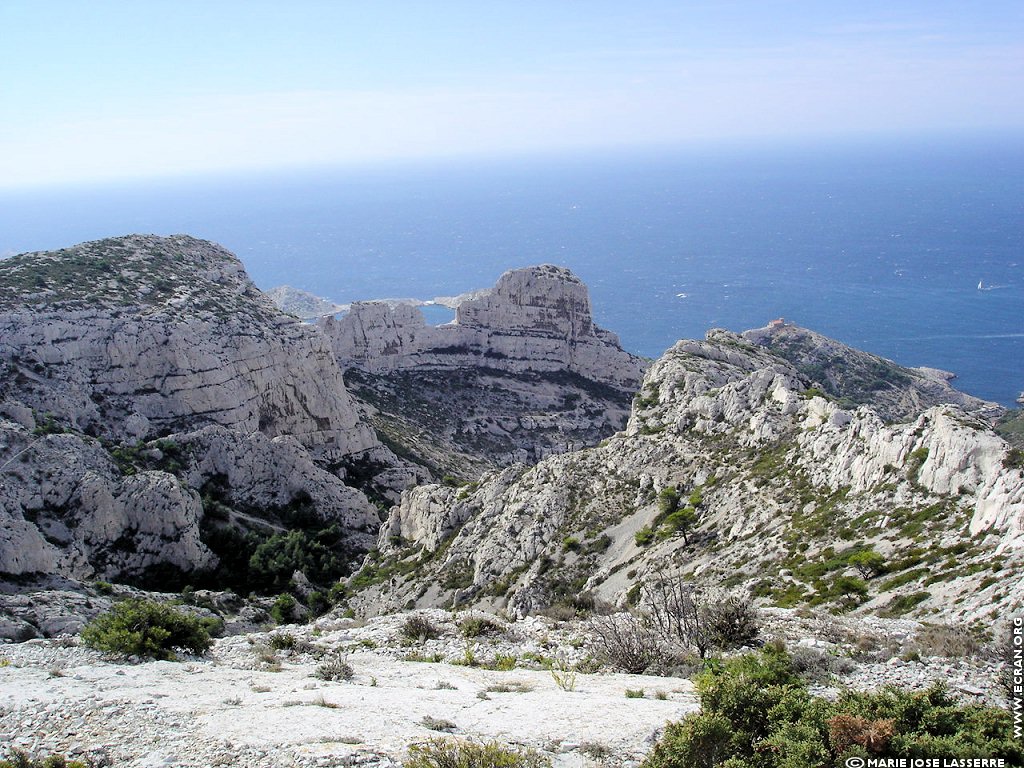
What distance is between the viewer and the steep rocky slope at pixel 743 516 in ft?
54.7

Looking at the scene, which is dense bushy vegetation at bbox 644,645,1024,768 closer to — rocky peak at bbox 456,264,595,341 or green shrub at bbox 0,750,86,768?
green shrub at bbox 0,750,86,768

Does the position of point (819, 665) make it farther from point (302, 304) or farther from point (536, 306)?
point (302, 304)

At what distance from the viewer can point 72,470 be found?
28.4m

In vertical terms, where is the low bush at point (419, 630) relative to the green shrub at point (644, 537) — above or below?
above

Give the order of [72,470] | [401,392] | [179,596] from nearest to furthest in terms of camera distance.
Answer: [179,596] → [72,470] → [401,392]

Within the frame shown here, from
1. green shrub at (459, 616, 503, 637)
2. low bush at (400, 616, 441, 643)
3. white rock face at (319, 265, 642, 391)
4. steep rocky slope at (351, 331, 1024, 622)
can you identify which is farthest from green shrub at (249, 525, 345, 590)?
white rock face at (319, 265, 642, 391)

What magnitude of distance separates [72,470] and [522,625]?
20.8m

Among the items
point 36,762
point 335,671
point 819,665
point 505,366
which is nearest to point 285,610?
point 335,671

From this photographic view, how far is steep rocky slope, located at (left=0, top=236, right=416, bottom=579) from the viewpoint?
27812 millimetres

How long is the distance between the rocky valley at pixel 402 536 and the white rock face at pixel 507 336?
862cm

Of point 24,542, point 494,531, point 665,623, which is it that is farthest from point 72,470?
point 665,623

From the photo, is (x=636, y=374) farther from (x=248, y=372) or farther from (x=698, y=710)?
(x=698, y=710)

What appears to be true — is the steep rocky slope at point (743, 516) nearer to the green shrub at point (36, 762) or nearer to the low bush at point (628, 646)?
the low bush at point (628, 646)

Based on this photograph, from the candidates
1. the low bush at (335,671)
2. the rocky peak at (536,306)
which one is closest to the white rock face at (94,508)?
the low bush at (335,671)
